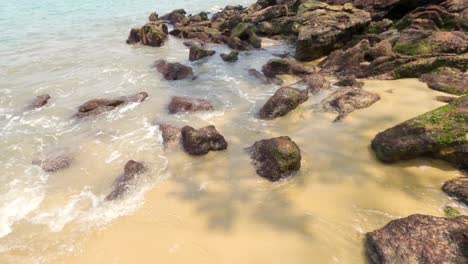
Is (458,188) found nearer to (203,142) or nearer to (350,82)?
(203,142)

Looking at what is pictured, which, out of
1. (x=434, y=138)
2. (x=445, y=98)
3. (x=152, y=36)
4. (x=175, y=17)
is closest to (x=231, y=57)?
(x=152, y=36)

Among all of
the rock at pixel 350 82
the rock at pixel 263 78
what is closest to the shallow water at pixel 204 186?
the rock at pixel 263 78

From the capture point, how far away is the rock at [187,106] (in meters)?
9.73

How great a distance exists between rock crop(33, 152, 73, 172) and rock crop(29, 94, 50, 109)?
3.86m

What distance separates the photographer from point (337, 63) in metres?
12.2

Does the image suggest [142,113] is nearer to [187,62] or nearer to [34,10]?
[187,62]

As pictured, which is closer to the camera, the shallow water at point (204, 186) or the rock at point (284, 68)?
the shallow water at point (204, 186)

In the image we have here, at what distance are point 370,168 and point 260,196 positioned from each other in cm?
229

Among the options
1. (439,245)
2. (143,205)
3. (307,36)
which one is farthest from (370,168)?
(307,36)

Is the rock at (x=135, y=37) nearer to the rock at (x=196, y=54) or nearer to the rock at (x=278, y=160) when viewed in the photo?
the rock at (x=196, y=54)

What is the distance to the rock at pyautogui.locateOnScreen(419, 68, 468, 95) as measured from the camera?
333 inches

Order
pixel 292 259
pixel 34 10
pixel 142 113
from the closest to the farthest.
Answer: pixel 292 259 < pixel 142 113 < pixel 34 10

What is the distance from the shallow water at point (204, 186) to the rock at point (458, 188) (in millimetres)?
125

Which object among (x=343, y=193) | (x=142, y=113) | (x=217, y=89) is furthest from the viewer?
(x=217, y=89)
